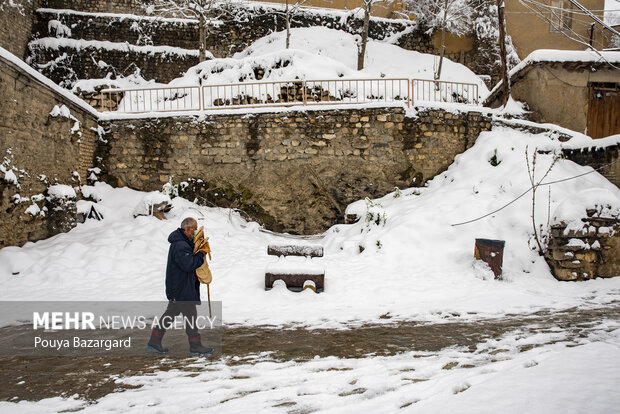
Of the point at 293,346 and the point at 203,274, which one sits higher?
the point at 203,274

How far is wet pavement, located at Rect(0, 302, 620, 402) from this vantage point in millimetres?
3434

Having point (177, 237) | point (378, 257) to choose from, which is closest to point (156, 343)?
point (177, 237)

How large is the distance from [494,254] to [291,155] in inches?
252

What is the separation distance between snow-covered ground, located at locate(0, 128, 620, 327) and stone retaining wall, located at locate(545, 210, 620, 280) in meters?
0.23

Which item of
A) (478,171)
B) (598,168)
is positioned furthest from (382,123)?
(598,168)

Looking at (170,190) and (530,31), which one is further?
(530,31)

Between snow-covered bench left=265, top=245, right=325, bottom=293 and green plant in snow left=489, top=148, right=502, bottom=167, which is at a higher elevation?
green plant in snow left=489, top=148, right=502, bottom=167

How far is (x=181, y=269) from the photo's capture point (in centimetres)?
415

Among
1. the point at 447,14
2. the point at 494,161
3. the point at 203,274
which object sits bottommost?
the point at 203,274

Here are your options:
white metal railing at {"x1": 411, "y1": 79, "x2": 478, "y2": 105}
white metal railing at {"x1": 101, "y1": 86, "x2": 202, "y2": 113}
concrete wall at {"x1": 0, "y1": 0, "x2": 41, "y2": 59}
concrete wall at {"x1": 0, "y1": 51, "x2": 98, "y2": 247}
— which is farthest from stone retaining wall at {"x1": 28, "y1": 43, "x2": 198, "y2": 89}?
white metal railing at {"x1": 411, "y1": 79, "x2": 478, "y2": 105}

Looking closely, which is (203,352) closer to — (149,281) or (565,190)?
(149,281)

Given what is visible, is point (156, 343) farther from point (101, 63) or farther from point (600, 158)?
point (101, 63)

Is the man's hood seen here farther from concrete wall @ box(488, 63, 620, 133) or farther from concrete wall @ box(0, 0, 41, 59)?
concrete wall @ box(0, 0, 41, 59)

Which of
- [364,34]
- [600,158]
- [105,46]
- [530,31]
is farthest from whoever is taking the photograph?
[530,31]
